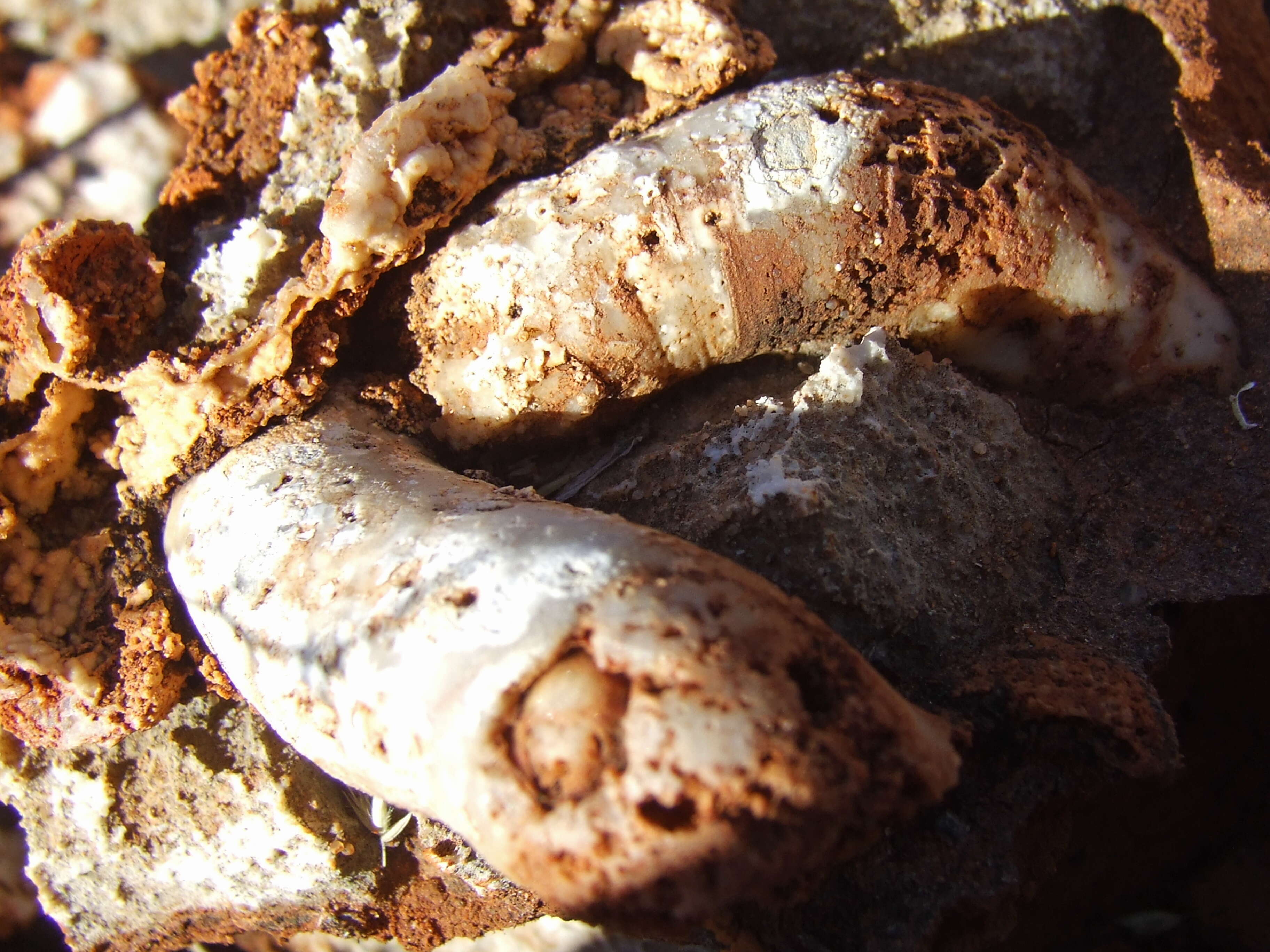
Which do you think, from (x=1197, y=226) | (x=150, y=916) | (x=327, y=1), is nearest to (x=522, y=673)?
(x=150, y=916)

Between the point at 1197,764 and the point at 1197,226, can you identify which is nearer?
the point at 1197,764

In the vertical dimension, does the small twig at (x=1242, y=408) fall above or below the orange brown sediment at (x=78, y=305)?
below

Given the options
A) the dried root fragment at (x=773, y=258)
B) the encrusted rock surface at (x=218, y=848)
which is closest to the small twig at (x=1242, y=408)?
the dried root fragment at (x=773, y=258)

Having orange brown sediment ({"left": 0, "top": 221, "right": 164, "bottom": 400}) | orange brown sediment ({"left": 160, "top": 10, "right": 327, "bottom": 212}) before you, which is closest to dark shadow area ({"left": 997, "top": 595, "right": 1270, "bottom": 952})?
orange brown sediment ({"left": 0, "top": 221, "right": 164, "bottom": 400})

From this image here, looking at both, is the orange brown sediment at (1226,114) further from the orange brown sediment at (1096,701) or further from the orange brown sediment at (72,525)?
the orange brown sediment at (72,525)

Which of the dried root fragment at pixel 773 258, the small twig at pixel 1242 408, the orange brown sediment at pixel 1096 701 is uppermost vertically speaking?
the dried root fragment at pixel 773 258

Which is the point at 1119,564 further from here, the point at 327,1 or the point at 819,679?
the point at 327,1
